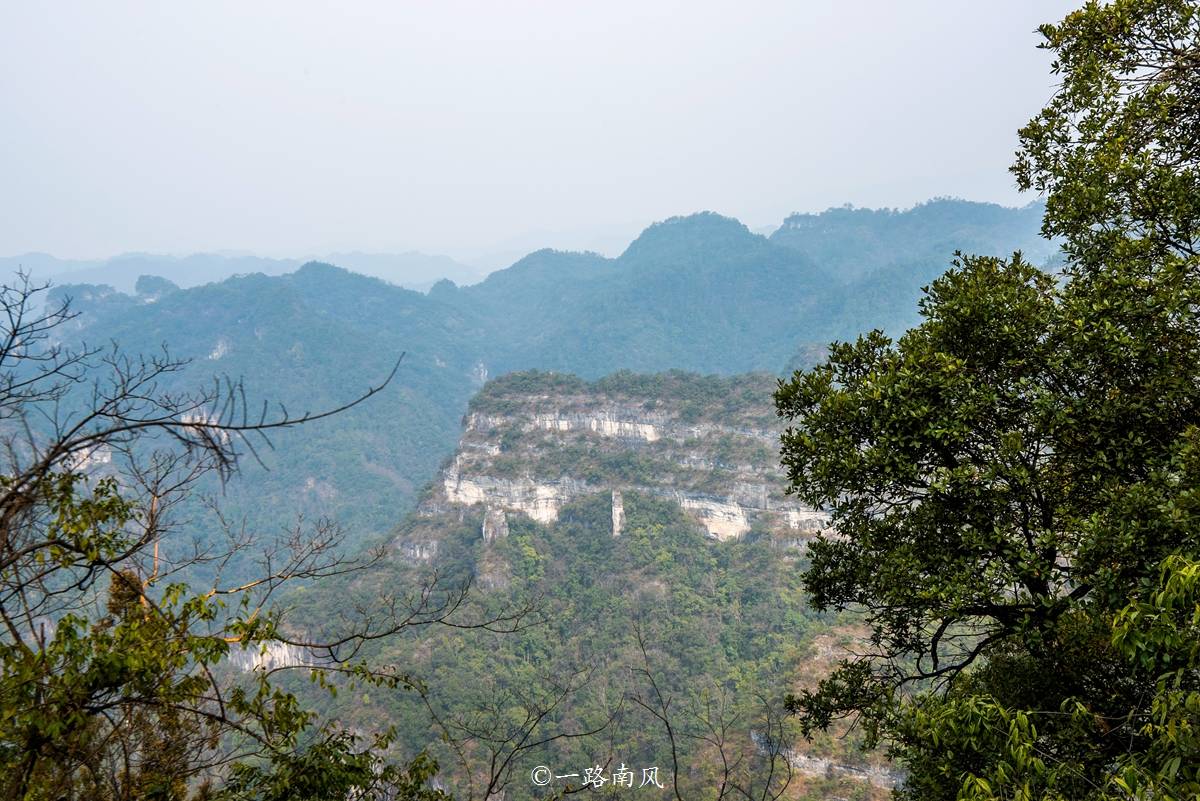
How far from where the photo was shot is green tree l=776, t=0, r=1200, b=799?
4.23 m

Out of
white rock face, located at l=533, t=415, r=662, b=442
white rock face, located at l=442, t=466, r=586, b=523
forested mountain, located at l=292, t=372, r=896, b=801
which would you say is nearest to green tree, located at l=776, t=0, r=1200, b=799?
forested mountain, located at l=292, t=372, r=896, b=801

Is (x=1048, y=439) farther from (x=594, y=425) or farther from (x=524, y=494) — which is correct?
(x=594, y=425)

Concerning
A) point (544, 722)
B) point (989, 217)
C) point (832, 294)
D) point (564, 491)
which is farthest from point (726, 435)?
point (989, 217)

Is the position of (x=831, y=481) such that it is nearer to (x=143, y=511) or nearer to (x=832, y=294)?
(x=143, y=511)

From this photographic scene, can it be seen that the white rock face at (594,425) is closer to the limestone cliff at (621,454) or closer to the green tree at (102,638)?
the limestone cliff at (621,454)

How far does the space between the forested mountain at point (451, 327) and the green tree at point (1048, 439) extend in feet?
305

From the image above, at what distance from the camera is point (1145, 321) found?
4578 millimetres

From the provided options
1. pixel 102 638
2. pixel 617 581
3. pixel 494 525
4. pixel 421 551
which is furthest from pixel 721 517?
pixel 102 638

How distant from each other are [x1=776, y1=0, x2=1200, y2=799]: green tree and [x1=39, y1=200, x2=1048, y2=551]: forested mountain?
92.8m

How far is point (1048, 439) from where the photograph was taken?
16.4 feet

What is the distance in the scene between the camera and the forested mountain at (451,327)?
111 metres

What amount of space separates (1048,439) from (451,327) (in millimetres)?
178349

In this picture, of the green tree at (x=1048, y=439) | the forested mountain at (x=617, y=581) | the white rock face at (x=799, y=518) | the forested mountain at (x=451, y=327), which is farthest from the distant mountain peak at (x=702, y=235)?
the green tree at (x=1048, y=439)

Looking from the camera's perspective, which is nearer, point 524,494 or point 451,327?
point 524,494
